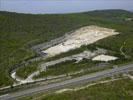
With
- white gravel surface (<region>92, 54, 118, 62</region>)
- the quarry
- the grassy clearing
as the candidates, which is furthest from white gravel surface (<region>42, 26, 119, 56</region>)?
white gravel surface (<region>92, 54, 118, 62</region>)

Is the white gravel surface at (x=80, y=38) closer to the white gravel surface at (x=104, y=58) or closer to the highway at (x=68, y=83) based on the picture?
the white gravel surface at (x=104, y=58)

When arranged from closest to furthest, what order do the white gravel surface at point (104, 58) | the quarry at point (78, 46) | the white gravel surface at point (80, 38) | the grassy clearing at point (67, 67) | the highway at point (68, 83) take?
the highway at point (68, 83) → the grassy clearing at point (67, 67) → the quarry at point (78, 46) → the white gravel surface at point (104, 58) → the white gravel surface at point (80, 38)

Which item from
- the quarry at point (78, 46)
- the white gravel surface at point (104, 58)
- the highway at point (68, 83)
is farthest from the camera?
the white gravel surface at point (104, 58)

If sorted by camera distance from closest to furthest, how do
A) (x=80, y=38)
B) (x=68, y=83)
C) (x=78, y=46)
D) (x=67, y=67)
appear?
(x=68, y=83)
(x=67, y=67)
(x=78, y=46)
(x=80, y=38)

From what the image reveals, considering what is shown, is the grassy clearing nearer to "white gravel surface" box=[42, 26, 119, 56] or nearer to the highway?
the highway

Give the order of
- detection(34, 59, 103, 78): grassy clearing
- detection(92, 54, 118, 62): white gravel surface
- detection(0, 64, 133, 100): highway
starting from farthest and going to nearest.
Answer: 1. detection(92, 54, 118, 62): white gravel surface
2. detection(34, 59, 103, 78): grassy clearing
3. detection(0, 64, 133, 100): highway

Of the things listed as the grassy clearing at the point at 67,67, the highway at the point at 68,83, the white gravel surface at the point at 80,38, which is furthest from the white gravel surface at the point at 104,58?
the white gravel surface at the point at 80,38

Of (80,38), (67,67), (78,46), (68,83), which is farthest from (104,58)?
(80,38)

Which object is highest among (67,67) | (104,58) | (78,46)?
(78,46)

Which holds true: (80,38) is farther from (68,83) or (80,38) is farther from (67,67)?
(68,83)

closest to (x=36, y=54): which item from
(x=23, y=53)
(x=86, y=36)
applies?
(x=23, y=53)

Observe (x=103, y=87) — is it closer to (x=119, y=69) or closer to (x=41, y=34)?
(x=119, y=69)
